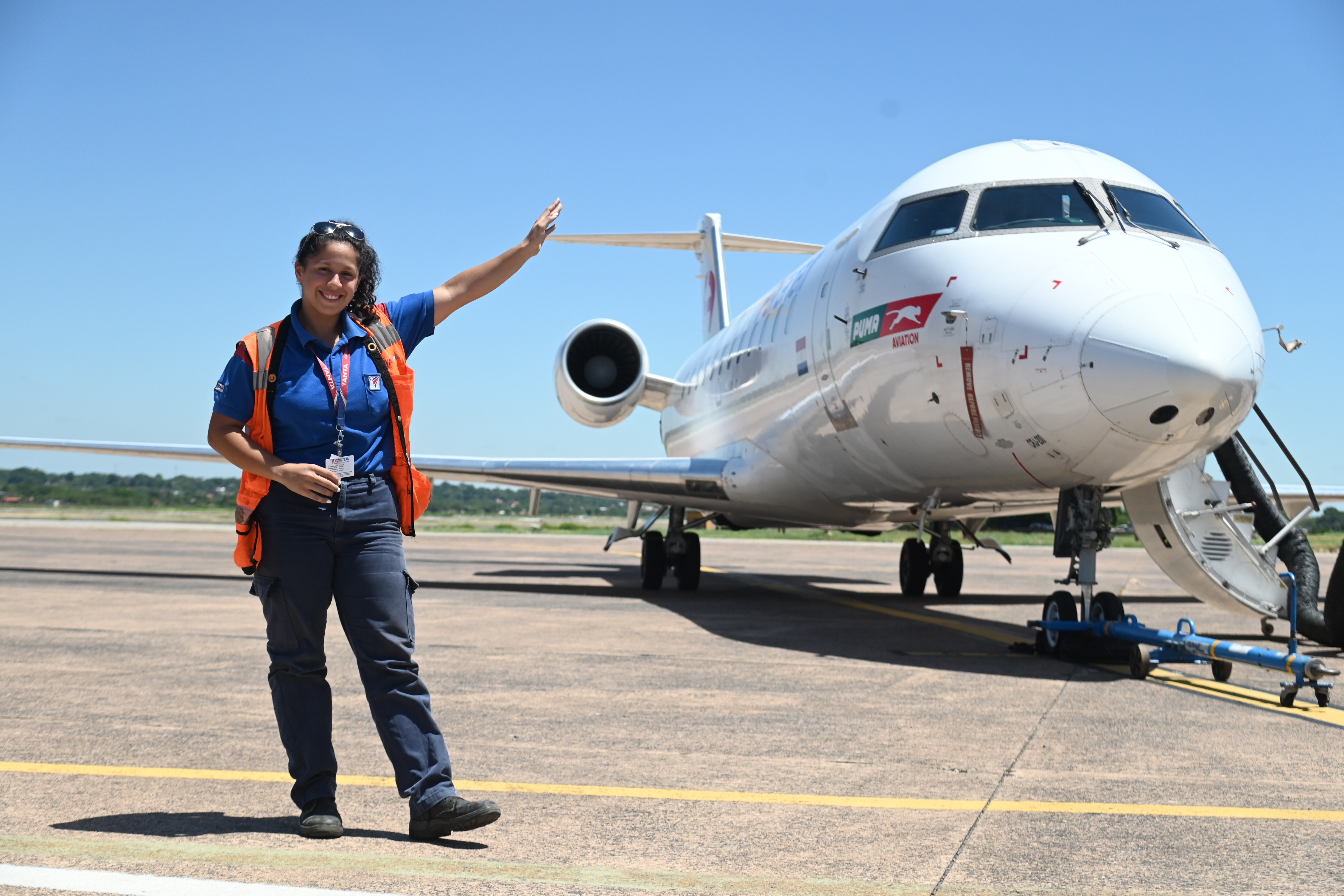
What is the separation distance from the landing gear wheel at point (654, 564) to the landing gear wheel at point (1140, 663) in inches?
362

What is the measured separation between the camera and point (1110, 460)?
7137 mm

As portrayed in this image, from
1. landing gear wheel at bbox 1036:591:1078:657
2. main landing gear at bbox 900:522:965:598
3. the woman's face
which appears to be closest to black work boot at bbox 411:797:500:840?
the woman's face

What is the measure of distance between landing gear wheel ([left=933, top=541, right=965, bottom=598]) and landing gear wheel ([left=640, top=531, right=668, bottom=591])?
374 cm

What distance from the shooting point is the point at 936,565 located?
50.1 feet

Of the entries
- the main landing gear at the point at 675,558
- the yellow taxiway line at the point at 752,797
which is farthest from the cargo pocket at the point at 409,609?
the main landing gear at the point at 675,558

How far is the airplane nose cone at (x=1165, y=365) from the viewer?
6477 millimetres

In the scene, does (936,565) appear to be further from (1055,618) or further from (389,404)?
(389,404)

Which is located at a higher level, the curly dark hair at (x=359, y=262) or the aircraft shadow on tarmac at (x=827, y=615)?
the curly dark hair at (x=359, y=262)

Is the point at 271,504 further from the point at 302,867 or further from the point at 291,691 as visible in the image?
the point at 302,867

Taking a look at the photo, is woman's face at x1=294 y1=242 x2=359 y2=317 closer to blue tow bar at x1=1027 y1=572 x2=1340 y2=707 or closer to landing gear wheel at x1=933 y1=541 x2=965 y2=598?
blue tow bar at x1=1027 y1=572 x2=1340 y2=707

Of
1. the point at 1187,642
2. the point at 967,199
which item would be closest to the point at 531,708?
the point at 1187,642

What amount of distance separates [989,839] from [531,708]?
9.55 ft

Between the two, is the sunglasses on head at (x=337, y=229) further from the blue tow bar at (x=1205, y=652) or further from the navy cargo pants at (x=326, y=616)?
the blue tow bar at (x=1205, y=652)

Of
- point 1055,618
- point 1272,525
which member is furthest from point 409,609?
point 1272,525
